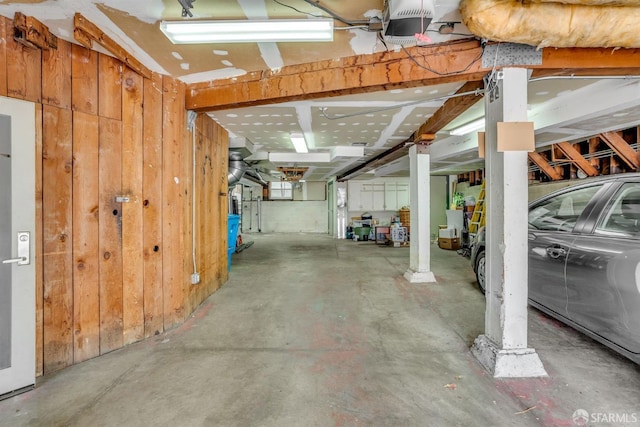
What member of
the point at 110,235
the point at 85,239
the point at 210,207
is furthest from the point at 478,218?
the point at 85,239

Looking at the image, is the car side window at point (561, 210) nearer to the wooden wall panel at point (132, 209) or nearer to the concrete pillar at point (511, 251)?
the concrete pillar at point (511, 251)

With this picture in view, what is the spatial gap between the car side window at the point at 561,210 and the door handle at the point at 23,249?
3.75 m

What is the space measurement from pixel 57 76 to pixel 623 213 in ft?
13.2

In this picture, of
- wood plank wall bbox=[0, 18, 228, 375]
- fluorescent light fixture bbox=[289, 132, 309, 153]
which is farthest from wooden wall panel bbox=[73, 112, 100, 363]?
fluorescent light fixture bbox=[289, 132, 309, 153]

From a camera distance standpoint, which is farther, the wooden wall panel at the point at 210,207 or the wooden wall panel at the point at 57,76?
the wooden wall panel at the point at 210,207

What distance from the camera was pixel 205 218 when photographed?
3.21 meters

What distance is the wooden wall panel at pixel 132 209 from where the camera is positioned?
2242mm

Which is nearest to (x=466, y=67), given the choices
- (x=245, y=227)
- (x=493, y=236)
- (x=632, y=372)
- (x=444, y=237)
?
(x=493, y=236)

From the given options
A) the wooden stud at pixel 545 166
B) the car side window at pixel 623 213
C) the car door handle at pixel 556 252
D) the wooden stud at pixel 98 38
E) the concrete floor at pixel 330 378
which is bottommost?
the concrete floor at pixel 330 378

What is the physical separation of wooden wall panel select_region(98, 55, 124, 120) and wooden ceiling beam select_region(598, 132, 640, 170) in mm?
Result: 5412

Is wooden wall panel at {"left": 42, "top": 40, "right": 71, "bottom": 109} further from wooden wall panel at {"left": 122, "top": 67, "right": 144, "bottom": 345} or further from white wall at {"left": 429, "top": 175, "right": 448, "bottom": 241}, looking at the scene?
white wall at {"left": 429, "top": 175, "right": 448, "bottom": 241}

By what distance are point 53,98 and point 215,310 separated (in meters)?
2.24

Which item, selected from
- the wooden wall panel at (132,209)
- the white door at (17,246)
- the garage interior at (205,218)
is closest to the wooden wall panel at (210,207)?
the garage interior at (205,218)

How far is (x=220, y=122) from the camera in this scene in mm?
3580
